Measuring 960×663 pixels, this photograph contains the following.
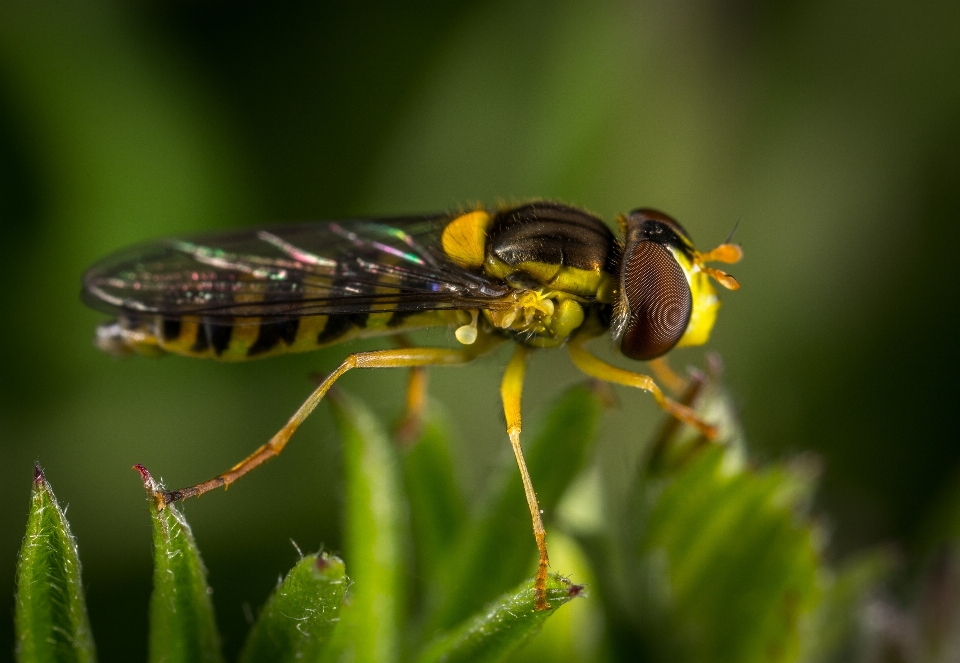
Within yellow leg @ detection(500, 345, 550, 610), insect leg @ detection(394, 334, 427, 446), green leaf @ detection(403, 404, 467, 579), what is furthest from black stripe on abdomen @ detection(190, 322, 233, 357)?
yellow leg @ detection(500, 345, 550, 610)

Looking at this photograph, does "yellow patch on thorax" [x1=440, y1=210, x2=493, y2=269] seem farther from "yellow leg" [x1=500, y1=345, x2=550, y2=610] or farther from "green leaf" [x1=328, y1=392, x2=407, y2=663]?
"green leaf" [x1=328, y1=392, x2=407, y2=663]

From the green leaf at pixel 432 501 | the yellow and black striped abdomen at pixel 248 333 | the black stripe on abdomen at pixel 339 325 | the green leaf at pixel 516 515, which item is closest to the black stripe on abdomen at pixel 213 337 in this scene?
the yellow and black striped abdomen at pixel 248 333

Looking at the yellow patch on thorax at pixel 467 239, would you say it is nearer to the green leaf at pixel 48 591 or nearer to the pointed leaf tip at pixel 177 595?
the pointed leaf tip at pixel 177 595

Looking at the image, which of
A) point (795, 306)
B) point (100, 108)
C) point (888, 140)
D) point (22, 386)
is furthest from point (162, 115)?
point (888, 140)

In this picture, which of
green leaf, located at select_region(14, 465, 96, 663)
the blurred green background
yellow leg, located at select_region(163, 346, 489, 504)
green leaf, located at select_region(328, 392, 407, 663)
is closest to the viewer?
green leaf, located at select_region(14, 465, 96, 663)

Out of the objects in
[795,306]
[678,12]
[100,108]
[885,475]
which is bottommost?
[885,475]

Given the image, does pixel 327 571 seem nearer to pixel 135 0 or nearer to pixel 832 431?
pixel 832 431
